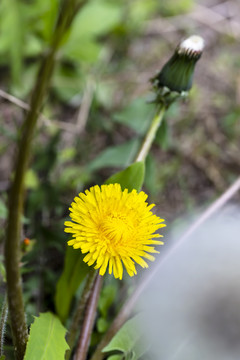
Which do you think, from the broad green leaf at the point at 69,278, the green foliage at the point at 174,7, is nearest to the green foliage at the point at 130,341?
the broad green leaf at the point at 69,278

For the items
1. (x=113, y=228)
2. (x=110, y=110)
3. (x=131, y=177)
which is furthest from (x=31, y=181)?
(x=113, y=228)

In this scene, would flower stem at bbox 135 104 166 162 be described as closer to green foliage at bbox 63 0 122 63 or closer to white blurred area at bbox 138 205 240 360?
white blurred area at bbox 138 205 240 360

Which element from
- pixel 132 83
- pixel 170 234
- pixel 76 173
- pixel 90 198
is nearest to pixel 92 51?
pixel 132 83

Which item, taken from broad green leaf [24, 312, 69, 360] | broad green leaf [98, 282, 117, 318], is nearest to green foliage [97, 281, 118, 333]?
broad green leaf [98, 282, 117, 318]

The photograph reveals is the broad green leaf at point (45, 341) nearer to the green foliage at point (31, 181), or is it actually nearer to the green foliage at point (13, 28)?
the green foliage at point (31, 181)

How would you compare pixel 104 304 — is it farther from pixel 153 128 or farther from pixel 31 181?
pixel 31 181

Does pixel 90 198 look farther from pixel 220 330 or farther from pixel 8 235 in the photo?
pixel 220 330

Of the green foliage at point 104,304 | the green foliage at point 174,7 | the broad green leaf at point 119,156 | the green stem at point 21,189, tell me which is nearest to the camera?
the green stem at point 21,189
